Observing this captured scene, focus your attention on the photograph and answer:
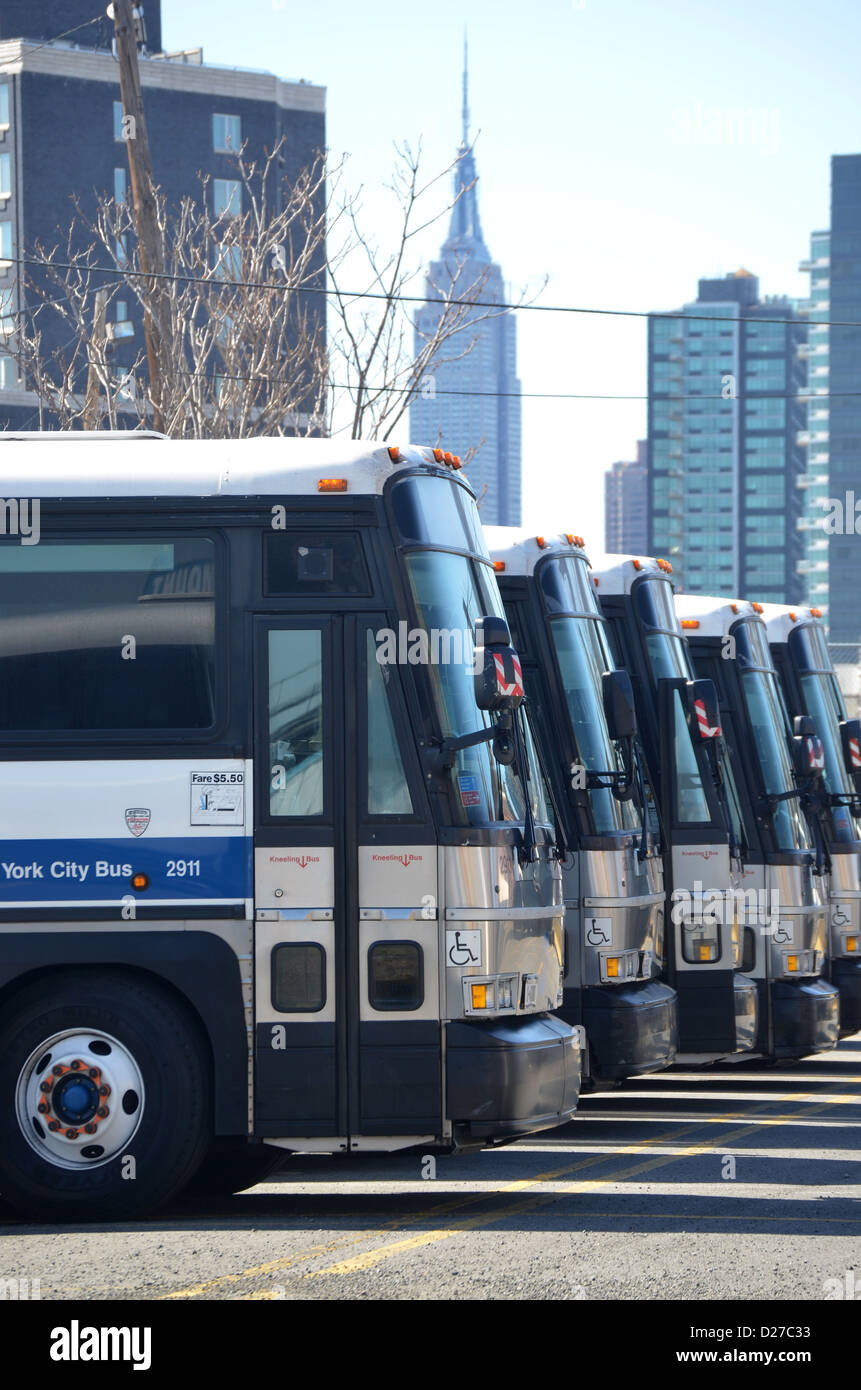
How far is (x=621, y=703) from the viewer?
1179 cm

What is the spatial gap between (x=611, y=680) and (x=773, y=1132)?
3014 millimetres

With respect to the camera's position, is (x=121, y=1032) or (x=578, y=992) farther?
(x=578, y=992)

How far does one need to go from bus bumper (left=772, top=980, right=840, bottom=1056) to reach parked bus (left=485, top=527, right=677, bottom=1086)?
7.87ft

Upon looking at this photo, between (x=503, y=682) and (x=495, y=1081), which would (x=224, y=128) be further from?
(x=495, y=1081)

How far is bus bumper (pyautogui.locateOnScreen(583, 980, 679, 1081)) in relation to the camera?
1171 cm

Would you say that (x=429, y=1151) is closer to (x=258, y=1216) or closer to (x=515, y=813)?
(x=258, y=1216)

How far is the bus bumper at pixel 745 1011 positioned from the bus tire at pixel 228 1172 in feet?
15.9

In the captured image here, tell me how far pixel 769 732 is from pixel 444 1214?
284 inches

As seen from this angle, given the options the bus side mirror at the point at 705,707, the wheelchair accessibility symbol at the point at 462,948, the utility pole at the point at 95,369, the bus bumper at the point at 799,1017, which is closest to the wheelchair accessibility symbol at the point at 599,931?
the bus side mirror at the point at 705,707

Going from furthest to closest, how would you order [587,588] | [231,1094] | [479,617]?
[587,588] < [479,617] < [231,1094]

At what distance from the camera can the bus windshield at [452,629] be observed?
871 centimetres

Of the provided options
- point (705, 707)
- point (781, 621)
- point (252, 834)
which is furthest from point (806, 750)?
point (252, 834)

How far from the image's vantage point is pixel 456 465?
9.48 metres
